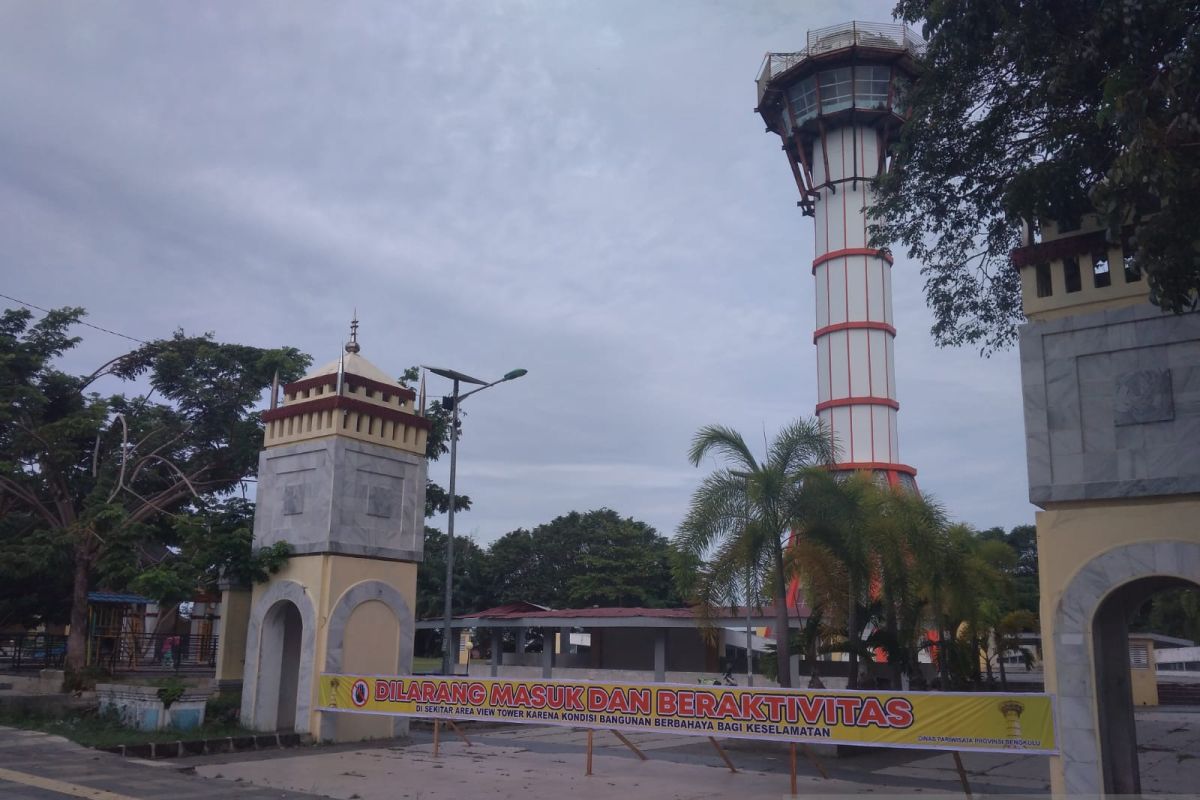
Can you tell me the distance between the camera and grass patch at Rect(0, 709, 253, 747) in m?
17.8

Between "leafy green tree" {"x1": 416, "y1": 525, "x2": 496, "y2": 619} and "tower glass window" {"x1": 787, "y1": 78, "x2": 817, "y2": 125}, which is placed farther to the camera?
"leafy green tree" {"x1": 416, "y1": 525, "x2": 496, "y2": 619}

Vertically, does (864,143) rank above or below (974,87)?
above

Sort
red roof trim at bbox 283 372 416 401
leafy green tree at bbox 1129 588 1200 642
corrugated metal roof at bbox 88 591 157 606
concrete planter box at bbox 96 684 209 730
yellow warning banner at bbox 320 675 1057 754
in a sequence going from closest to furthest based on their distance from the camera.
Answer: yellow warning banner at bbox 320 675 1057 754 < concrete planter box at bbox 96 684 209 730 < red roof trim at bbox 283 372 416 401 < corrugated metal roof at bbox 88 591 157 606 < leafy green tree at bbox 1129 588 1200 642

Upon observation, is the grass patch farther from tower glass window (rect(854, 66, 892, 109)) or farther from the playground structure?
tower glass window (rect(854, 66, 892, 109))

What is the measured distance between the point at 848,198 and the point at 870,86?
584 cm

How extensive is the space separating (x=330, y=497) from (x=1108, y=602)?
14.2m

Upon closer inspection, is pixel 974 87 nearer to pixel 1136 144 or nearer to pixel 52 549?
pixel 1136 144

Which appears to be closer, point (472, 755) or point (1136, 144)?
point (1136, 144)

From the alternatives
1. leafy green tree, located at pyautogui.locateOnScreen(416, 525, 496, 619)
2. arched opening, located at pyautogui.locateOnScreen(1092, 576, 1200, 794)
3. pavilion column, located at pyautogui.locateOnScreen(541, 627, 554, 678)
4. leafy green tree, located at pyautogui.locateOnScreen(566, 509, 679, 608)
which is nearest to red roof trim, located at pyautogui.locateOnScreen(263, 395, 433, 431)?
arched opening, located at pyautogui.locateOnScreen(1092, 576, 1200, 794)

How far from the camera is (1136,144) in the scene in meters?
9.17

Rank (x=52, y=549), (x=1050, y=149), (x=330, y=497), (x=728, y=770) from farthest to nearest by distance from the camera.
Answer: (x=52, y=549)
(x=330, y=497)
(x=728, y=770)
(x=1050, y=149)

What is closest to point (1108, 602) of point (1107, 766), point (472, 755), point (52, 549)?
point (1107, 766)

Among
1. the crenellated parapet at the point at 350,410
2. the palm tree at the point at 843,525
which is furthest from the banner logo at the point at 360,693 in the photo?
the palm tree at the point at 843,525

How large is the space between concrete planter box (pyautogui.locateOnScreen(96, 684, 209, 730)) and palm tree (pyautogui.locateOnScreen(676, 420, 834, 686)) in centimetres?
1020
